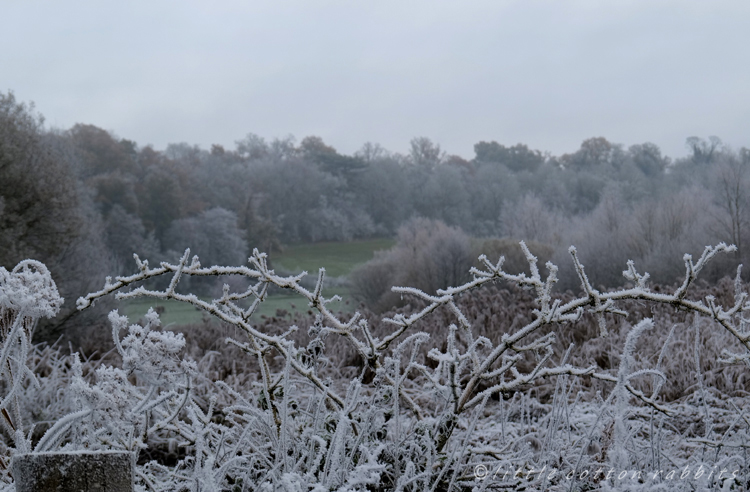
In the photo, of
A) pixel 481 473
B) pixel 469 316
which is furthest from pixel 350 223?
pixel 481 473

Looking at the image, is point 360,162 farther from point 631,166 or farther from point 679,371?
point 679,371

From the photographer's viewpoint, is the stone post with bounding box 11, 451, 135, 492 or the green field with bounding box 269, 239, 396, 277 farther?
the green field with bounding box 269, 239, 396, 277

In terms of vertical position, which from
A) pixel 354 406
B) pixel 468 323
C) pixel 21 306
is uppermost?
pixel 21 306

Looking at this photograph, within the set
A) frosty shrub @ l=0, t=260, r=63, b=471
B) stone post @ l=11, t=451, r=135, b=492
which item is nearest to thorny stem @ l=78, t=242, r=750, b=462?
frosty shrub @ l=0, t=260, r=63, b=471

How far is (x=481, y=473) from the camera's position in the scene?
1756mm

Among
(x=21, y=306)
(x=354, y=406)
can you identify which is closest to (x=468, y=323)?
(x=354, y=406)

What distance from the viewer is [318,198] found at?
4862 cm

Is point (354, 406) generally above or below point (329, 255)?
above

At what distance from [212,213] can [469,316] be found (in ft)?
105

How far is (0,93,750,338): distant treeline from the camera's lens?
10.0 meters

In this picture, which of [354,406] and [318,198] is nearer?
[354,406]

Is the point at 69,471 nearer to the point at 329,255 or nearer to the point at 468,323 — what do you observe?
the point at 468,323

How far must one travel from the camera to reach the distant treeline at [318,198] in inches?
395

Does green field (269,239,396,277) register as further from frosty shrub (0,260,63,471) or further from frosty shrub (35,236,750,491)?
frosty shrub (0,260,63,471)
